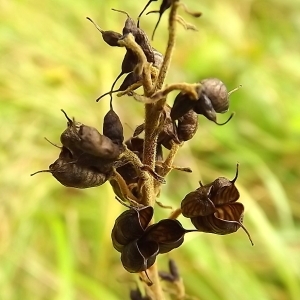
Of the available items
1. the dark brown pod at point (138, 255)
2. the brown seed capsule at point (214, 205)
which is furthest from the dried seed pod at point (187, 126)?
the dark brown pod at point (138, 255)

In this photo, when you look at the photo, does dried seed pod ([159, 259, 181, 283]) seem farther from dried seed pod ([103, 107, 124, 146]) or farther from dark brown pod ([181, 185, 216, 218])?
dried seed pod ([103, 107, 124, 146])

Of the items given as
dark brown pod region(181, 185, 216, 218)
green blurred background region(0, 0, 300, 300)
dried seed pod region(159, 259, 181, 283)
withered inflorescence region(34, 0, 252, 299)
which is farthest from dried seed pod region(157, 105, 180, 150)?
green blurred background region(0, 0, 300, 300)

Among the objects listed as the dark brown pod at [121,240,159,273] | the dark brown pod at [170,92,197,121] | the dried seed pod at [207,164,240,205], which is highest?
the dark brown pod at [170,92,197,121]

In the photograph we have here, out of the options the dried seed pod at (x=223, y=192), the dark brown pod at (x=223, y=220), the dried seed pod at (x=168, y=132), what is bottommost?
the dark brown pod at (x=223, y=220)

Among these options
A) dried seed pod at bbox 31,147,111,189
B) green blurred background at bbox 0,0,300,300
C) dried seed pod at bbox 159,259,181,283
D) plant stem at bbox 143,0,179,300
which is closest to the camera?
plant stem at bbox 143,0,179,300

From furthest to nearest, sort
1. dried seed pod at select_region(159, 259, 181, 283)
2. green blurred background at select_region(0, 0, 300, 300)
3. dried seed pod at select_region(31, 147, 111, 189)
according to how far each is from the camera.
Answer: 1. green blurred background at select_region(0, 0, 300, 300)
2. dried seed pod at select_region(159, 259, 181, 283)
3. dried seed pod at select_region(31, 147, 111, 189)

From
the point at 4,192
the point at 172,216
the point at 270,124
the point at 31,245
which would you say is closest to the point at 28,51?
the point at 4,192

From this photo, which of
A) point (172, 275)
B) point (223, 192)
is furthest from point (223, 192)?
point (172, 275)

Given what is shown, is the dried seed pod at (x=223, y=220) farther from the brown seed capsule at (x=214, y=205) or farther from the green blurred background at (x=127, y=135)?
the green blurred background at (x=127, y=135)
